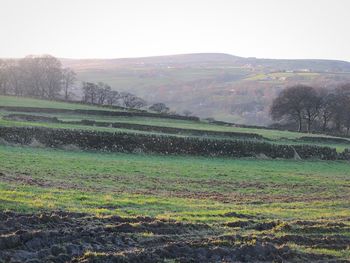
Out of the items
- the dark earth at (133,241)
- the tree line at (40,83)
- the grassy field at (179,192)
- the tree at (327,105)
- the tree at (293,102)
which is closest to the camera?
the dark earth at (133,241)

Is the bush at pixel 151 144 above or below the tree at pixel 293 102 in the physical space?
below

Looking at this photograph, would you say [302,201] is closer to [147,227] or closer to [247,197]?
[247,197]

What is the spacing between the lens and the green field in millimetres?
13367

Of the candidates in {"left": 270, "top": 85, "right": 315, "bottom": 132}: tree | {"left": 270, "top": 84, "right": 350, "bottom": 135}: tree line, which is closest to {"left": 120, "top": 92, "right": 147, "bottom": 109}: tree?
{"left": 270, "top": 84, "right": 350, "bottom": 135}: tree line

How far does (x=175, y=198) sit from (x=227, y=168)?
16777 mm

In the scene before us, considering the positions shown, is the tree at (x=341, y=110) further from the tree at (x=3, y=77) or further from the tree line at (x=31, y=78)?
the tree at (x=3, y=77)

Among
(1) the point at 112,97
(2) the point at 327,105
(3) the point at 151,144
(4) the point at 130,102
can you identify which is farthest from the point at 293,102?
(3) the point at 151,144

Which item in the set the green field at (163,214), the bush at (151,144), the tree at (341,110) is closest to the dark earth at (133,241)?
the green field at (163,214)

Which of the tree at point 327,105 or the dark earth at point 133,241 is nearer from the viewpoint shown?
the dark earth at point 133,241

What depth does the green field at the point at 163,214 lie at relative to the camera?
13367mm

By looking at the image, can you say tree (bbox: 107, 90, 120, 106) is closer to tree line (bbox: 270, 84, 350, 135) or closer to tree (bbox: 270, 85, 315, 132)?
tree line (bbox: 270, 84, 350, 135)

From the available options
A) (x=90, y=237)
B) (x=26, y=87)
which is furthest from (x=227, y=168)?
(x=26, y=87)

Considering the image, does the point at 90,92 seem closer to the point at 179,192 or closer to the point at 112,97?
the point at 112,97

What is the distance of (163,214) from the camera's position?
719 inches
